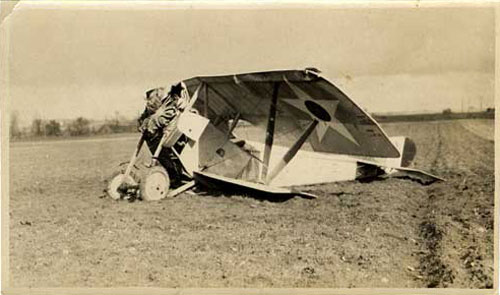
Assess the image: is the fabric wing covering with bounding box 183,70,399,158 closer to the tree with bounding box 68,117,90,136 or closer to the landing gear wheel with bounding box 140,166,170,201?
the landing gear wheel with bounding box 140,166,170,201

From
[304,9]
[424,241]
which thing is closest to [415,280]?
[424,241]

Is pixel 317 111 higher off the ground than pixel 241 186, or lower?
higher

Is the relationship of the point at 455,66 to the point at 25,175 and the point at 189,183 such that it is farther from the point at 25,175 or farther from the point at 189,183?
the point at 25,175

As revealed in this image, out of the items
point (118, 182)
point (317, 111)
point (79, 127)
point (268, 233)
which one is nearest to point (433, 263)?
point (268, 233)

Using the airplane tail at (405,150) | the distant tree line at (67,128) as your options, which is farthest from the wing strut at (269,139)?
the distant tree line at (67,128)

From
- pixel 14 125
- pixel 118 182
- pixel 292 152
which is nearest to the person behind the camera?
pixel 14 125

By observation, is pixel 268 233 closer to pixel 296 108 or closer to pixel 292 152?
pixel 292 152
